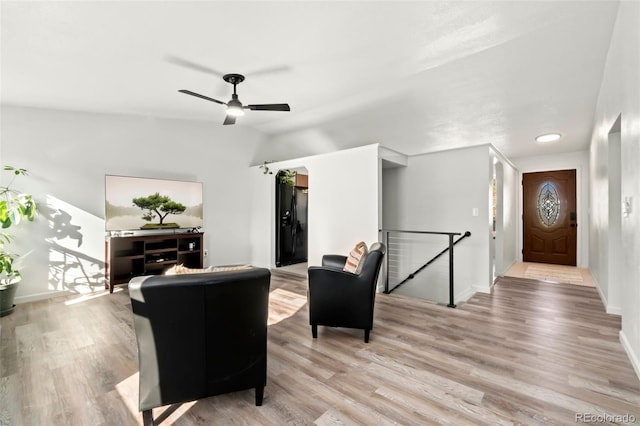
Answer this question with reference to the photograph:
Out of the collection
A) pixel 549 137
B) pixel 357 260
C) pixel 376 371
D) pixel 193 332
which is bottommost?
pixel 376 371

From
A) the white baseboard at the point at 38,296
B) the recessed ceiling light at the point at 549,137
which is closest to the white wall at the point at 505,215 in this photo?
the recessed ceiling light at the point at 549,137

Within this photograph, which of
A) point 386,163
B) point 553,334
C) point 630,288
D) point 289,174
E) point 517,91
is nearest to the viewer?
point 630,288

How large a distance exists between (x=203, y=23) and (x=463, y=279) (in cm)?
497

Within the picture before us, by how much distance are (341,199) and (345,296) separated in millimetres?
2248

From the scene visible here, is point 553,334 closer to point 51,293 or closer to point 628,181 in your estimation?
point 628,181

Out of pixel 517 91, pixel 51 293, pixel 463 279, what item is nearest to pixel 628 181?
pixel 517 91

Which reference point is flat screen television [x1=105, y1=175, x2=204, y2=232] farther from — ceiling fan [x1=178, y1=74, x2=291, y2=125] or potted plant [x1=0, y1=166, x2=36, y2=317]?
ceiling fan [x1=178, y1=74, x2=291, y2=125]

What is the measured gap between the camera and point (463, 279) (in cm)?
487

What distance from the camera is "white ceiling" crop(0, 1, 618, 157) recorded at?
2.22 metres

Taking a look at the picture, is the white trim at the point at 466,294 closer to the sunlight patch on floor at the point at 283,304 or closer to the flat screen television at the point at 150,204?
the sunlight patch on floor at the point at 283,304

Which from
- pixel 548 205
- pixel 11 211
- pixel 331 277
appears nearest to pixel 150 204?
pixel 11 211

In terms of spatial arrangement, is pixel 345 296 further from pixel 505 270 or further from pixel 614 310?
pixel 505 270

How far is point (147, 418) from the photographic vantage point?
160cm

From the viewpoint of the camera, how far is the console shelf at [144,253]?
4395 mm
